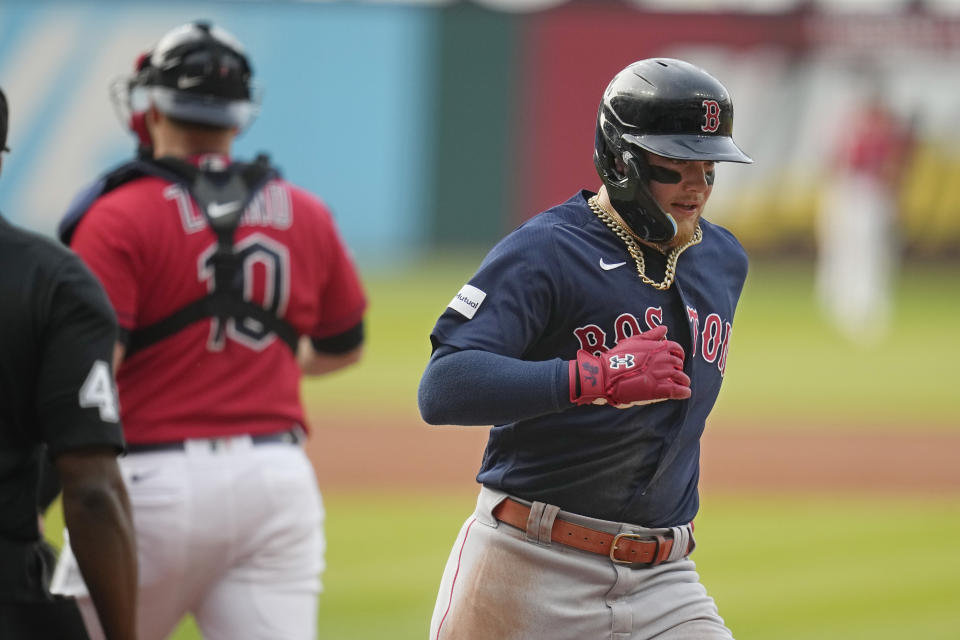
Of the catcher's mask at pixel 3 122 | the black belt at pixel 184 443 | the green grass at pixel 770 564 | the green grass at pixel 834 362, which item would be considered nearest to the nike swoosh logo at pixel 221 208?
the black belt at pixel 184 443

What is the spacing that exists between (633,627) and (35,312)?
5.27 feet

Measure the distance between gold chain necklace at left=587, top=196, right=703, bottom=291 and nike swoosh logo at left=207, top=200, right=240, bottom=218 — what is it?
1172 millimetres

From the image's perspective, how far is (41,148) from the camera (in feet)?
84.1

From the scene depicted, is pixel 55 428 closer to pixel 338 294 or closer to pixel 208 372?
pixel 208 372

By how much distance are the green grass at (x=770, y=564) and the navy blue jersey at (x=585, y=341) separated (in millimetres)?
4040

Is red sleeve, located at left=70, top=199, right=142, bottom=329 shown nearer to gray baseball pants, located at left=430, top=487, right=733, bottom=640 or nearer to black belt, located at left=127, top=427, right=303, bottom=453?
black belt, located at left=127, top=427, right=303, bottom=453

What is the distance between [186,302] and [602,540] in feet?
4.75

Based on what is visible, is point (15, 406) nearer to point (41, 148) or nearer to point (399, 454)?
point (399, 454)

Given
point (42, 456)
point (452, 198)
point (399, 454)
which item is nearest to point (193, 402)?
point (42, 456)

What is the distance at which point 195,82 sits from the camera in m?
4.31

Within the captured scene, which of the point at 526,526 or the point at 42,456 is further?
the point at 526,526

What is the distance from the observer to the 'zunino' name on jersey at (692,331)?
339cm

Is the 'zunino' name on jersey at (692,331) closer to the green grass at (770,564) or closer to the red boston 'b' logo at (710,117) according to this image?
the red boston 'b' logo at (710,117)

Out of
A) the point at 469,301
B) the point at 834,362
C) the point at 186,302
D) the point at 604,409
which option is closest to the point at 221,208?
the point at 186,302
